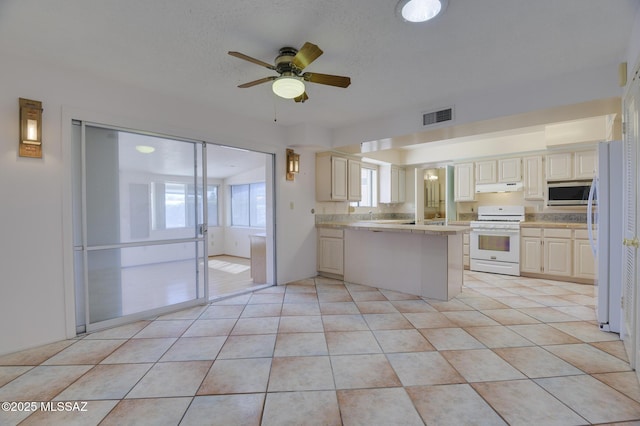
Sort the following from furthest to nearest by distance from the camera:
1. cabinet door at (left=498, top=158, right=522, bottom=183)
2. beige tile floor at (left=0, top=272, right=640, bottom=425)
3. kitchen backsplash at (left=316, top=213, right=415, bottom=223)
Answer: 1. kitchen backsplash at (left=316, top=213, right=415, bottom=223)
2. cabinet door at (left=498, top=158, right=522, bottom=183)
3. beige tile floor at (left=0, top=272, right=640, bottom=425)

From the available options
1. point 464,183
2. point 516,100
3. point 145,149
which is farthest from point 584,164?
point 145,149

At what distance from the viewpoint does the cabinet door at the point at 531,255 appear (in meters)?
4.65

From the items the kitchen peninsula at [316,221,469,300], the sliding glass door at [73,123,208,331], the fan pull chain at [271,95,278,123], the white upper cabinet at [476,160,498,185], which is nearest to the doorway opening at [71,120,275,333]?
Answer: the sliding glass door at [73,123,208,331]

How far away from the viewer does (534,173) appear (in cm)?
495

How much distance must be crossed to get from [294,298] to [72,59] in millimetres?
3314

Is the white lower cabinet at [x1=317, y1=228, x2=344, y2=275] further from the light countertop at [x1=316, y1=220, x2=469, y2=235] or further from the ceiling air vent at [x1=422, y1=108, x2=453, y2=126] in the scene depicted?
the ceiling air vent at [x1=422, y1=108, x2=453, y2=126]

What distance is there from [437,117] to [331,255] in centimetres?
263

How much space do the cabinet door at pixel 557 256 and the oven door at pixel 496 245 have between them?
1.25 ft

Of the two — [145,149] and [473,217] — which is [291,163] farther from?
[473,217]

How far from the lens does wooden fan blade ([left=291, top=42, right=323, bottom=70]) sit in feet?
6.22

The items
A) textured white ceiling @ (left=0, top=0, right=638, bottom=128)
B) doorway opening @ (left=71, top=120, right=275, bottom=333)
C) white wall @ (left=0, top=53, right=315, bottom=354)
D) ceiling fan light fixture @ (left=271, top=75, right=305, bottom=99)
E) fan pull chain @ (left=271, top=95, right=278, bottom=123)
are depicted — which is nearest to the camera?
textured white ceiling @ (left=0, top=0, right=638, bottom=128)

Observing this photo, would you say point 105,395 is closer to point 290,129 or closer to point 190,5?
point 190,5

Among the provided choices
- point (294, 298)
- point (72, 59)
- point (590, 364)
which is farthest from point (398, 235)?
point (72, 59)

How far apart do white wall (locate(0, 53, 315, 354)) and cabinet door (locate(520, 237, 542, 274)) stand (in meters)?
5.68
